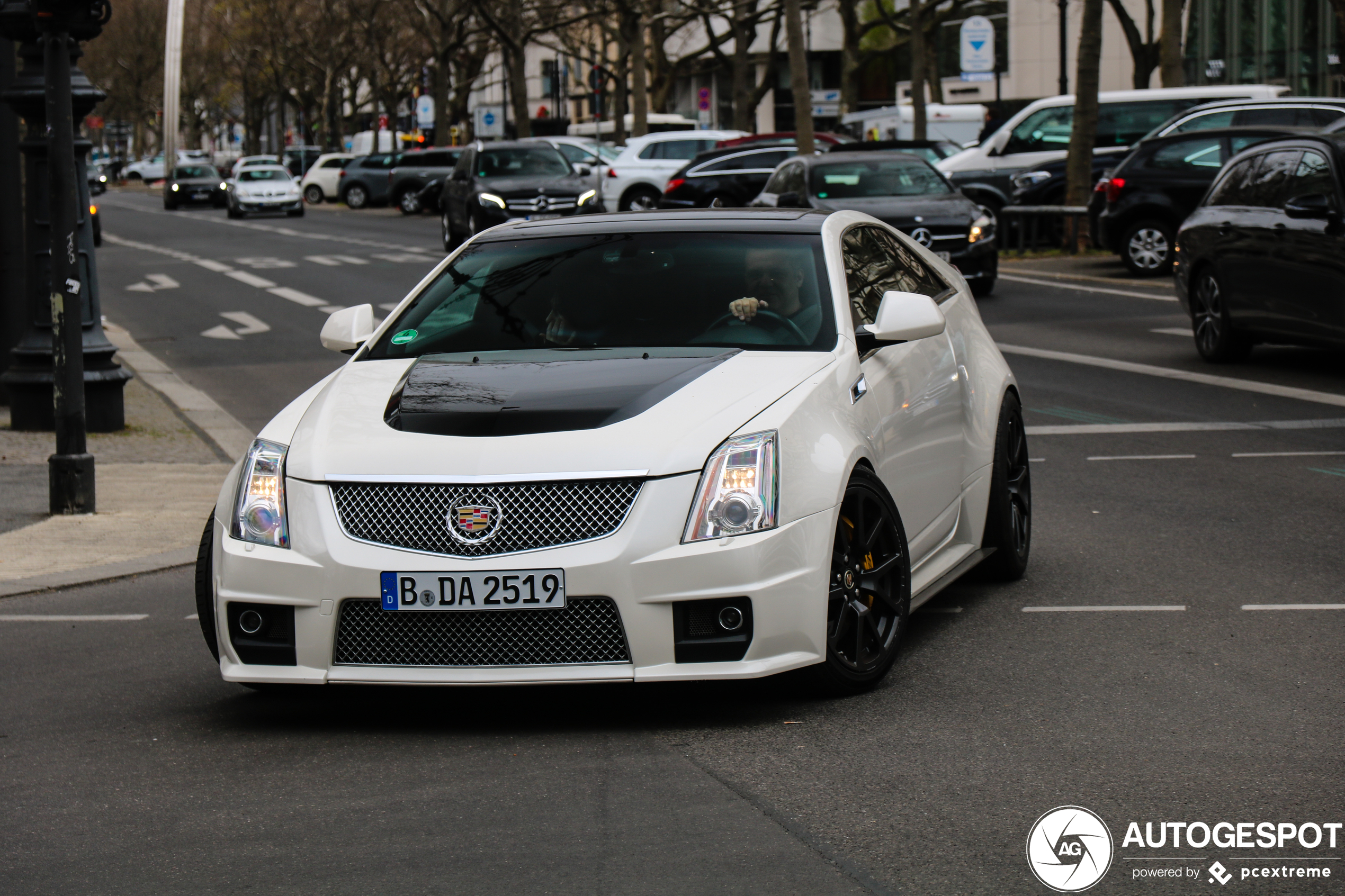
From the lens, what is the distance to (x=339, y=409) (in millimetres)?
5641

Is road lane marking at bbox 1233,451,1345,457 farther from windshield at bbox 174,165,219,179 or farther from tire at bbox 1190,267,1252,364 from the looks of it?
windshield at bbox 174,165,219,179

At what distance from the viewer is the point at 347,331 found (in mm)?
6547

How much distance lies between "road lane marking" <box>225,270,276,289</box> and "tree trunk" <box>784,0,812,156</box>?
415 inches

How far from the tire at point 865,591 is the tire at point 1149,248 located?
17.3m

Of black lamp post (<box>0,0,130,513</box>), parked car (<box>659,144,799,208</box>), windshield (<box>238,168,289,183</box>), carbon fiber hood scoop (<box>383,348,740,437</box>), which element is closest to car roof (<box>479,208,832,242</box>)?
carbon fiber hood scoop (<box>383,348,740,437</box>)

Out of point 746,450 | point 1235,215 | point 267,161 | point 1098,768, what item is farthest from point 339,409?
point 267,161

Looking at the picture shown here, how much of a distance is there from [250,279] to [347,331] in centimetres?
2235

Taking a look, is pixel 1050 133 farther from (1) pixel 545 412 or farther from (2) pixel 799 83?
(1) pixel 545 412

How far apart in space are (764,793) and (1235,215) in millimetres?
10298

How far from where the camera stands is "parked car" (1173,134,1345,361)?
41.7 feet

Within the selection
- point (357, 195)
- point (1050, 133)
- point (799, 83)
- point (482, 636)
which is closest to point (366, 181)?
point (357, 195)

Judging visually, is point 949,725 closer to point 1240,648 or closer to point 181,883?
point 1240,648

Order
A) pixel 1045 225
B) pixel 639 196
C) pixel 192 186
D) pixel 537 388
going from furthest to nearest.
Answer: pixel 192 186 → pixel 639 196 → pixel 1045 225 → pixel 537 388

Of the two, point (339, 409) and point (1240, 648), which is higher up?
point (339, 409)
